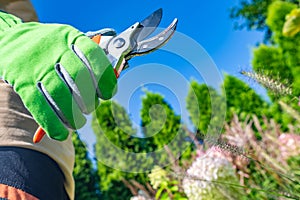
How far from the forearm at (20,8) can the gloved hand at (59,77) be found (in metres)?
0.33

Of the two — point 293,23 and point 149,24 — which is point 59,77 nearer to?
point 149,24

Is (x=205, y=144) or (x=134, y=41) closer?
(x=134, y=41)

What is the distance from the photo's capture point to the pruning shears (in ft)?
2.49

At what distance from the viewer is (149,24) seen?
0.79 metres

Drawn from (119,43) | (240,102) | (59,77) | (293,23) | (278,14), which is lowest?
(59,77)

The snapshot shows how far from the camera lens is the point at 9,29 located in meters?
0.81

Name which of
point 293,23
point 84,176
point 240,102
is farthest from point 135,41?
point 84,176

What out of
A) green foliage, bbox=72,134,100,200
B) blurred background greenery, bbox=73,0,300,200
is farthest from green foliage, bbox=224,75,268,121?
green foliage, bbox=72,134,100,200

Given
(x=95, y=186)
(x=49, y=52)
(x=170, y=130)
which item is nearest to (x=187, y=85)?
(x=49, y=52)

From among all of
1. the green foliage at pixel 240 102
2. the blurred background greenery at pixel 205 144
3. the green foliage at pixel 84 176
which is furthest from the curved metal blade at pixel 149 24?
the green foliage at pixel 84 176

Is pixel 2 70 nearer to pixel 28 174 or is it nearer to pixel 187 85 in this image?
pixel 28 174

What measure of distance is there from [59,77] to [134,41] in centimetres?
14

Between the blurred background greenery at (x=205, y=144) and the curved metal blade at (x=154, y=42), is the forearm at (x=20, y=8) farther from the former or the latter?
the blurred background greenery at (x=205, y=144)

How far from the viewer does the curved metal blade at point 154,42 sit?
76 cm
